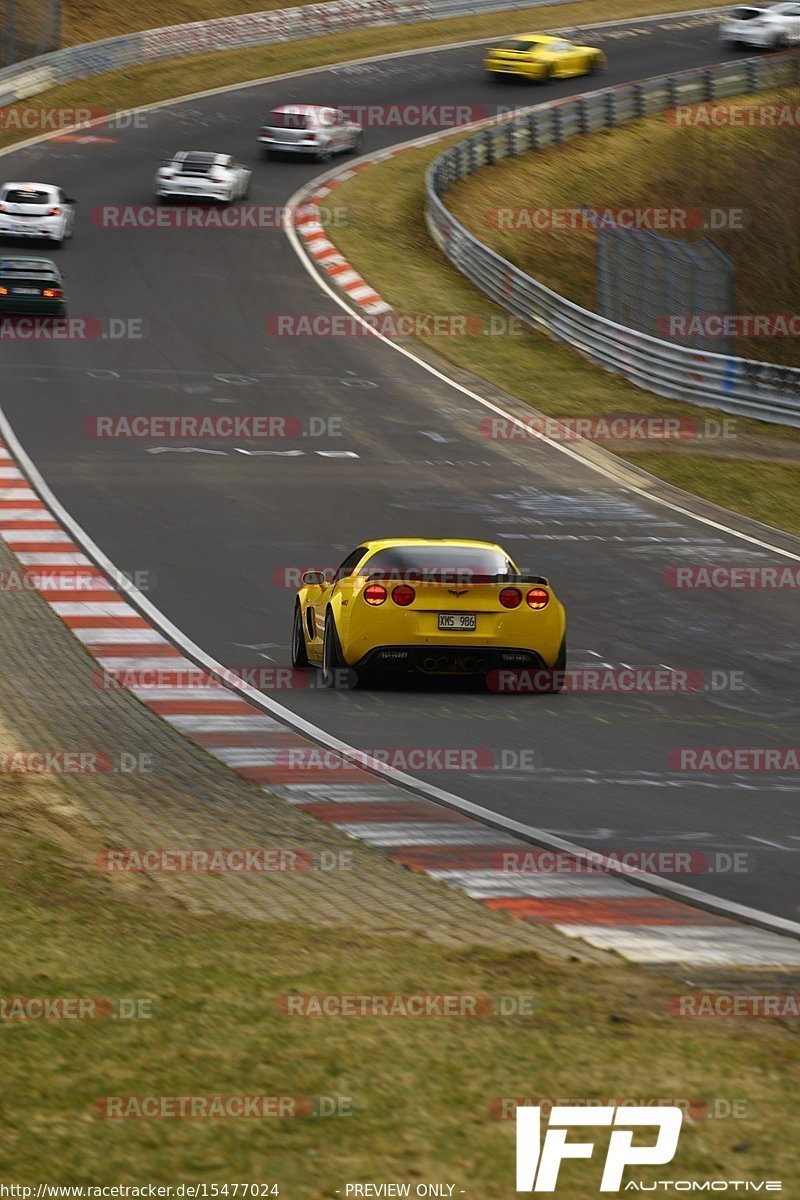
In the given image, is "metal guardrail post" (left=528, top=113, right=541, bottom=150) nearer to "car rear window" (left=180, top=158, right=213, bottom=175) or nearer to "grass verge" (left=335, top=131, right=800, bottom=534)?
"grass verge" (left=335, top=131, right=800, bottom=534)

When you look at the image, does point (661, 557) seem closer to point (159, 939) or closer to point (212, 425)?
point (212, 425)

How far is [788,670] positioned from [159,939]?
1003 centimetres

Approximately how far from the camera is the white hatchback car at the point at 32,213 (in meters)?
41.8

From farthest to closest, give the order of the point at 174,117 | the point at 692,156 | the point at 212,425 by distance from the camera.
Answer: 1. the point at 174,117
2. the point at 692,156
3. the point at 212,425

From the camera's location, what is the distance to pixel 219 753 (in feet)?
43.9

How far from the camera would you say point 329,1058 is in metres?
6.52

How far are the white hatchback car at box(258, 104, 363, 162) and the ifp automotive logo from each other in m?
48.2

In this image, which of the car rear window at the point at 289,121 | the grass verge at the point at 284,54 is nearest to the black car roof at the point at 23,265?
the car rear window at the point at 289,121

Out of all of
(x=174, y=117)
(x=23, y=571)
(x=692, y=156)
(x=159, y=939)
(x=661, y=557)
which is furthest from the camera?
(x=174, y=117)

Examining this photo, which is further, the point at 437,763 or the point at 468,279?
the point at 468,279

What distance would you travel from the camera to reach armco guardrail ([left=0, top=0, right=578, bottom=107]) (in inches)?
2377

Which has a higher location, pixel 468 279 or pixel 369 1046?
pixel 369 1046

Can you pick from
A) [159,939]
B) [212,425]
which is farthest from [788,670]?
[212,425]

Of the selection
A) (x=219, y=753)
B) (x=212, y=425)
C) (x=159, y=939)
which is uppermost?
(x=159, y=939)
